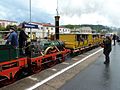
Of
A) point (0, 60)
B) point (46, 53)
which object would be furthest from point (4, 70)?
point (46, 53)

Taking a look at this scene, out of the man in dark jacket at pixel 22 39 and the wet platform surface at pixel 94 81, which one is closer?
the wet platform surface at pixel 94 81

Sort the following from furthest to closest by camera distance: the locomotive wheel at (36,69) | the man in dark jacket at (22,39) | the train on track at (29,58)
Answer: the locomotive wheel at (36,69)
the man in dark jacket at (22,39)
the train on track at (29,58)

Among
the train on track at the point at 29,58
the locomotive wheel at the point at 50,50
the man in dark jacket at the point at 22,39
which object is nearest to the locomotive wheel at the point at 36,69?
the train on track at the point at 29,58

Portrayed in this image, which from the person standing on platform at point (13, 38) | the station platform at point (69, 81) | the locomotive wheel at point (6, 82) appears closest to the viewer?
the station platform at point (69, 81)

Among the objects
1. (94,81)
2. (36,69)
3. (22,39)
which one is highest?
(22,39)

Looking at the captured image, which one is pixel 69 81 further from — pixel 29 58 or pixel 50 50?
pixel 50 50

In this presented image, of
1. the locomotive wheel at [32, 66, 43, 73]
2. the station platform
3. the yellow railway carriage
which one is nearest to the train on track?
the locomotive wheel at [32, 66, 43, 73]

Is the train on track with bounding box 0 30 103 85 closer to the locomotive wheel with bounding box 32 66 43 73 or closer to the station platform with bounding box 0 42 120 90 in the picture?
the locomotive wheel with bounding box 32 66 43 73

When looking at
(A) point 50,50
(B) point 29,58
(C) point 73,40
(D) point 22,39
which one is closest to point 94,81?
(B) point 29,58

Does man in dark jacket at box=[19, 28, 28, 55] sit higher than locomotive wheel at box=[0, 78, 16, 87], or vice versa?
man in dark jacket at box=[19, 28, 28, 55]

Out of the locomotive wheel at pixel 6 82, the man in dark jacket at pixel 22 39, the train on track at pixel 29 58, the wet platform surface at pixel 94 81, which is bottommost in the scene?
the wet platform surface at pixel 94 81

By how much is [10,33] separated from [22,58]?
3.72 feet

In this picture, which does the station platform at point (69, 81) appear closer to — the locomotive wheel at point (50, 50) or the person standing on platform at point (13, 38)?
the person standing on platform at point (13, 38)

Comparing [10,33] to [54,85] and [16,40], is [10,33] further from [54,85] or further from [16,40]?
[54,85]
